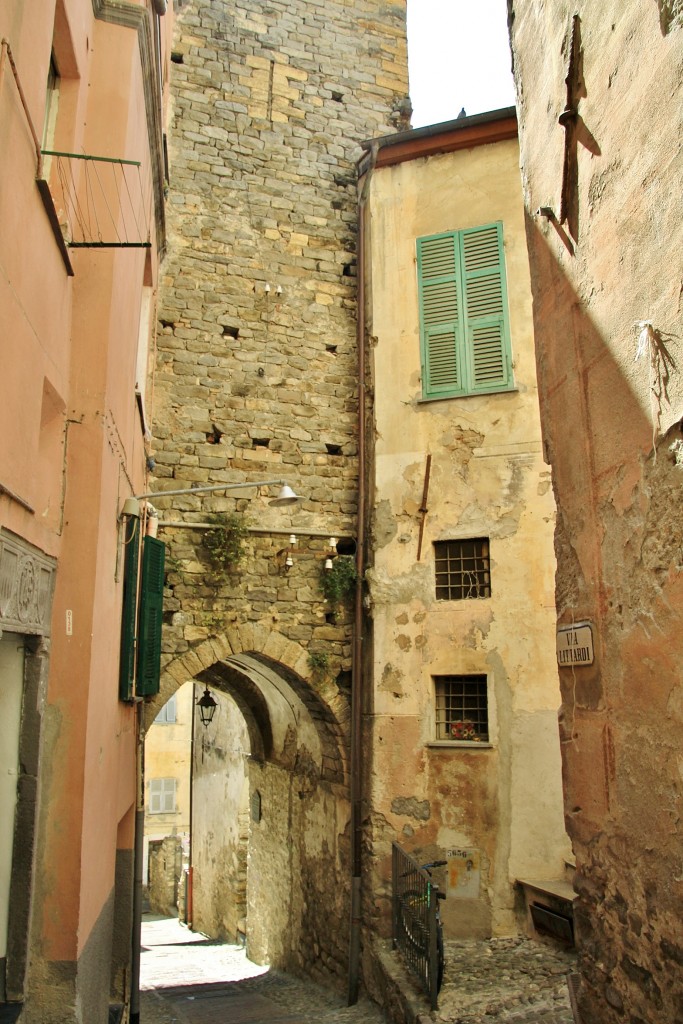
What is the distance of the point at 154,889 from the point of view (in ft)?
76.7

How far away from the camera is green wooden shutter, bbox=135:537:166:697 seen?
730 cm

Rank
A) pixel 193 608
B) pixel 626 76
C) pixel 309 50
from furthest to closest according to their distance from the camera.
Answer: pixel 309 50
pixel 193 608
pixel 626 76

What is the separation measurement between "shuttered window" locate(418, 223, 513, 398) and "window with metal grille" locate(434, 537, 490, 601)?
1.60 metres

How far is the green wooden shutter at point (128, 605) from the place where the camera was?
638 cm

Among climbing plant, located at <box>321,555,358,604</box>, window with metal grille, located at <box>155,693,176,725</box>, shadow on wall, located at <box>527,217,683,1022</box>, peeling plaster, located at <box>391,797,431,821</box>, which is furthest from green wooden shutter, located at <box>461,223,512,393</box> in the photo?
window with metal grille, located at <box>155,693,176,725</box>

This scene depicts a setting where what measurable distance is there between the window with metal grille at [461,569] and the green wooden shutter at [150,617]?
2795 millimetres

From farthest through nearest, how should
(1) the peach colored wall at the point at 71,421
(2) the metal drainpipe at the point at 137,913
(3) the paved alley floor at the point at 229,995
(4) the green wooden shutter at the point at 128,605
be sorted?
(3) the paved alley floor at the point at 229,995 < (2) the metal drainpipe at the point at 137,913 < (4) the green wooden shutter at the point at 128,605 < (1) the peach colored wall at the point at 71,421

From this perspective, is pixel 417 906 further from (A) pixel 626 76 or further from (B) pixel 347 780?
(A) pixel 626 76

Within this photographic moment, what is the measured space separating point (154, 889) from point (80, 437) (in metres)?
21.9

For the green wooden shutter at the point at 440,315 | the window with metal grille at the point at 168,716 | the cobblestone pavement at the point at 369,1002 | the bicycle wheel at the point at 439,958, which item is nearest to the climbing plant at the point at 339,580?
the green wooden shutter at the point at 440,315

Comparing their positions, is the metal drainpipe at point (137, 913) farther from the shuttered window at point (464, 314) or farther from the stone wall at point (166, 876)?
the stone wall at point (166, 876)

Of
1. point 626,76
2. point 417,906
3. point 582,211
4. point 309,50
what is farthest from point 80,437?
point 309,50

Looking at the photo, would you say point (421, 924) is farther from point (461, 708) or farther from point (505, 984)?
point (461, 708)

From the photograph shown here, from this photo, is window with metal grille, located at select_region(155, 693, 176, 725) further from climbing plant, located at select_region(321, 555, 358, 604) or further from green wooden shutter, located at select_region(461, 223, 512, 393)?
green wooden shutter, located at select_region(461, 223, 512, 393)
